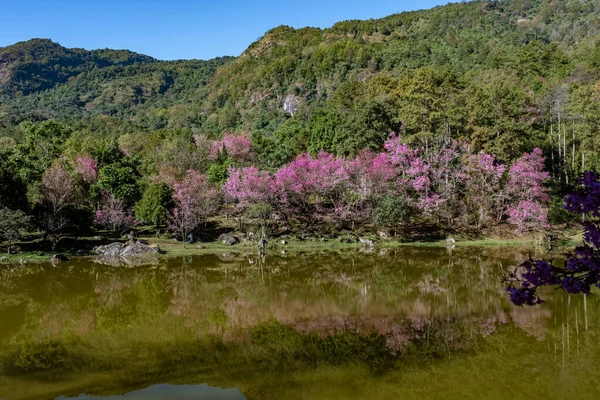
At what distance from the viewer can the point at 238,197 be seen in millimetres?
33438

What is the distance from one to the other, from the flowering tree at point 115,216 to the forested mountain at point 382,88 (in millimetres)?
19697

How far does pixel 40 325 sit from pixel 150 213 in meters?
16.8

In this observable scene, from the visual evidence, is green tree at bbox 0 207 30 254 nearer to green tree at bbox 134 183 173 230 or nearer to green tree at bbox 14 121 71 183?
green tree at bbox 134 183 173 230

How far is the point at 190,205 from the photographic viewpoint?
31.7 m

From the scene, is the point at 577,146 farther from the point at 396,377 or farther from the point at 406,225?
the point at 396,377

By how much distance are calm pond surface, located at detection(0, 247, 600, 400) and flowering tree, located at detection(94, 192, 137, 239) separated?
8.09 meters

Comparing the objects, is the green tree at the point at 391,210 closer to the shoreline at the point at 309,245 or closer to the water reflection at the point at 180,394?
the shoreline at the point at 309,245

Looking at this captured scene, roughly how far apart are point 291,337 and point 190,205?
20440 millimetres

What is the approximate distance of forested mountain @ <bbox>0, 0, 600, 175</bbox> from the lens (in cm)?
3944

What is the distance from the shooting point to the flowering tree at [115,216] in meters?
30.8

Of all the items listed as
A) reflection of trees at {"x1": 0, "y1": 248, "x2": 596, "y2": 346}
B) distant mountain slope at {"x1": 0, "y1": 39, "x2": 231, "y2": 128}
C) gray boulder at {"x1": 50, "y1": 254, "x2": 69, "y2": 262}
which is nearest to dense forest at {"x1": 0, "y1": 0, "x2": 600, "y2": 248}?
gray boulder at {"x1": 50, "y1": 254, "x2": 69, "y2": 262}

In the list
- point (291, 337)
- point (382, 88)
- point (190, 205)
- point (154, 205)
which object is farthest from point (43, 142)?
point (291, 337)

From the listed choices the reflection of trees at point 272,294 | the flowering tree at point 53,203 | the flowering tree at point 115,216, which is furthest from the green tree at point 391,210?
the flowering tree at point 53,203

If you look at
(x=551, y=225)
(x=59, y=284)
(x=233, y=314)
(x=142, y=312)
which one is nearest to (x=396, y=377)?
(x=233, y=314)
